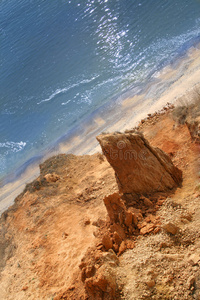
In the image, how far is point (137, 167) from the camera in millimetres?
8555

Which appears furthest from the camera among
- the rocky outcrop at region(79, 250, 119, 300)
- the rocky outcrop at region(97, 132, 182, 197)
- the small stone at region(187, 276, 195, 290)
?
the rocky outcrop at region(97, 132, 182, 197)

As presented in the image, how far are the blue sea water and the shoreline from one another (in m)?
0.99

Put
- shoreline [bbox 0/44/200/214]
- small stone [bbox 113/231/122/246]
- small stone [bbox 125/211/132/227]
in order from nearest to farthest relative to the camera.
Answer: small stone [bbox 113/231/122/246], small stone [bbox 125/211/132/227], shoreline [bbox 0/44/200/214]

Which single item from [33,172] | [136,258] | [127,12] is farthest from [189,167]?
[127,12]

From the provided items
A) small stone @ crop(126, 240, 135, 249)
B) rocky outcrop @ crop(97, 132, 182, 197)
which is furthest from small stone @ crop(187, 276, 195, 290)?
rocky outcrop @ crop(97, 132, 182, 197)

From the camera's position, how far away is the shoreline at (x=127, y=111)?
16828 mm

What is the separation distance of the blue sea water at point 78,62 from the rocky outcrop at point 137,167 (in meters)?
12.4

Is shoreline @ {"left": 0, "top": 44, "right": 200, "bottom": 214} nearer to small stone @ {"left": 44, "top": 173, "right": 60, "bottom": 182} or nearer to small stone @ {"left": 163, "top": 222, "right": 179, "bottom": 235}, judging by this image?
small stone @ {"left": 44, "top": 173, "right": 60, "bottom": 182}

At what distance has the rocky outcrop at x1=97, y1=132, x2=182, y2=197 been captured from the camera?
8.15m

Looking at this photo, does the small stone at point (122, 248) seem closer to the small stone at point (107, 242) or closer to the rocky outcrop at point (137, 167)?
the small stone at point (107, 242)

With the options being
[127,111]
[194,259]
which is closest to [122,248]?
[194,259]

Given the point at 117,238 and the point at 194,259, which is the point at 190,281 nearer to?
the point at 194,259

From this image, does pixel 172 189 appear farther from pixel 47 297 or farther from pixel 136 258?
pixel 47 297

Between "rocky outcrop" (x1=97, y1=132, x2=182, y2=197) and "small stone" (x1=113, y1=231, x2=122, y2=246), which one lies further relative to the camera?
"rocky outcrop" (x1=97, y1=132, x2=182, y2=197)
